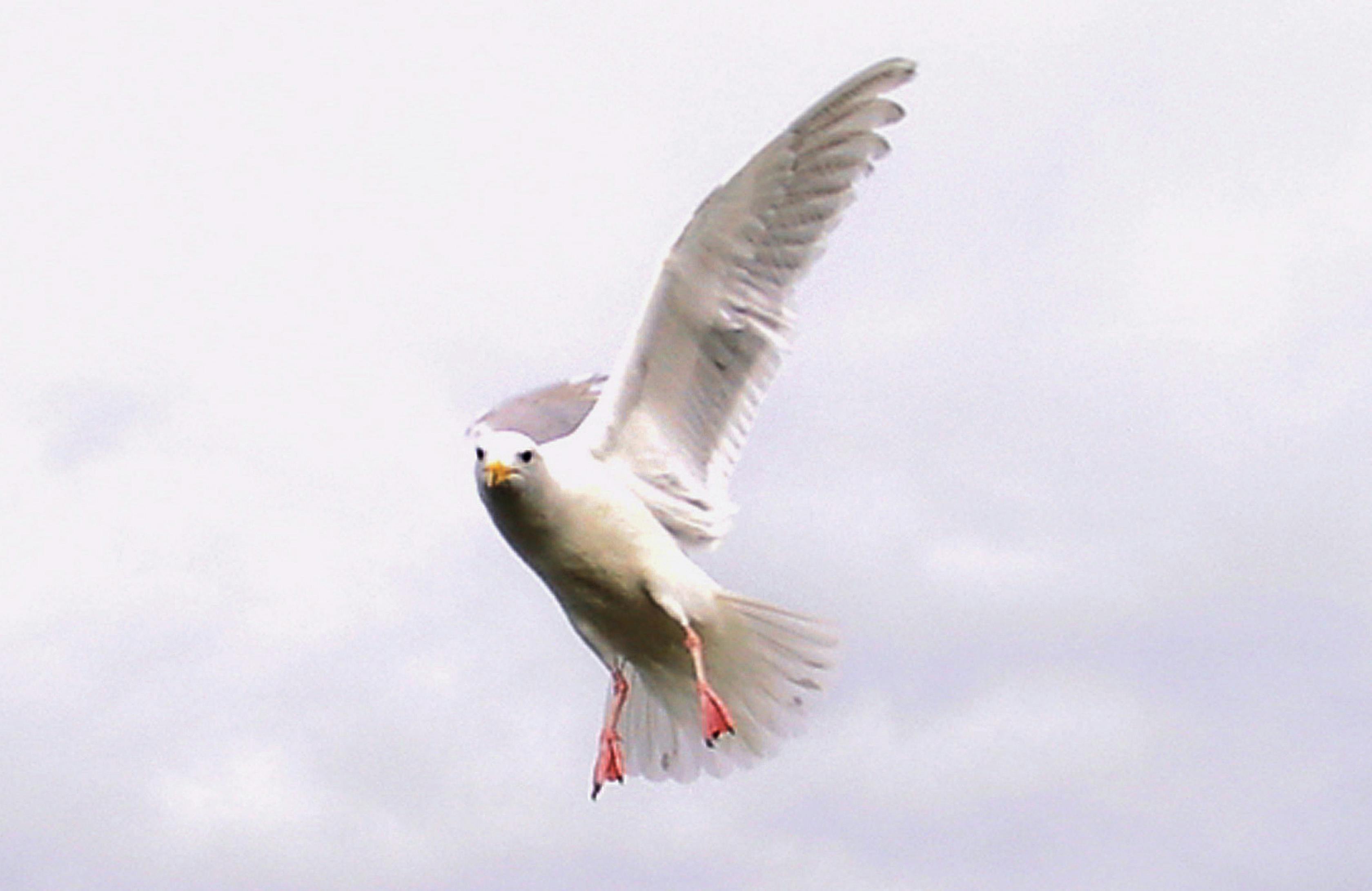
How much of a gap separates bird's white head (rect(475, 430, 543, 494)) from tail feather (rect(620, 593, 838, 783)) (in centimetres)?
109

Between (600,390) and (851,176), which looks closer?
(851,176)

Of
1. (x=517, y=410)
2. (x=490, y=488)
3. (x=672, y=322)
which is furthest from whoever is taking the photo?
(x=517, y=410)

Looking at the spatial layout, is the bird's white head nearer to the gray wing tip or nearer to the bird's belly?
the bird's belly

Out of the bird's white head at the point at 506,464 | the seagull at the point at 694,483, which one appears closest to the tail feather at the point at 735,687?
the seagull at the point at 694,483

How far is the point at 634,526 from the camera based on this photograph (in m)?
12.3

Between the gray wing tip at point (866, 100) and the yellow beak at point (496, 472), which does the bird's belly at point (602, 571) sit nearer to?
the yellow beak at point (496, 472)

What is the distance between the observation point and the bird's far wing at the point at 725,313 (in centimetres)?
1238

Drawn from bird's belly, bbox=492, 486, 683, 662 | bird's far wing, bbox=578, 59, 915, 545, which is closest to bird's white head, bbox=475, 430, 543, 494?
bird's belly, bbox=492, 486, 683, 662

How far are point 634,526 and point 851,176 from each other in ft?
5.03

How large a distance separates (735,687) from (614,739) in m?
0.50

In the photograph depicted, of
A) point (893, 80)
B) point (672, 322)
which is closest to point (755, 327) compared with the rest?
point (672, 322)

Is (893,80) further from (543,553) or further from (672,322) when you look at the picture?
(543,553)

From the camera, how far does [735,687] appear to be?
12836 millimetres

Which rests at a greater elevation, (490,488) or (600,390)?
(600,390)
